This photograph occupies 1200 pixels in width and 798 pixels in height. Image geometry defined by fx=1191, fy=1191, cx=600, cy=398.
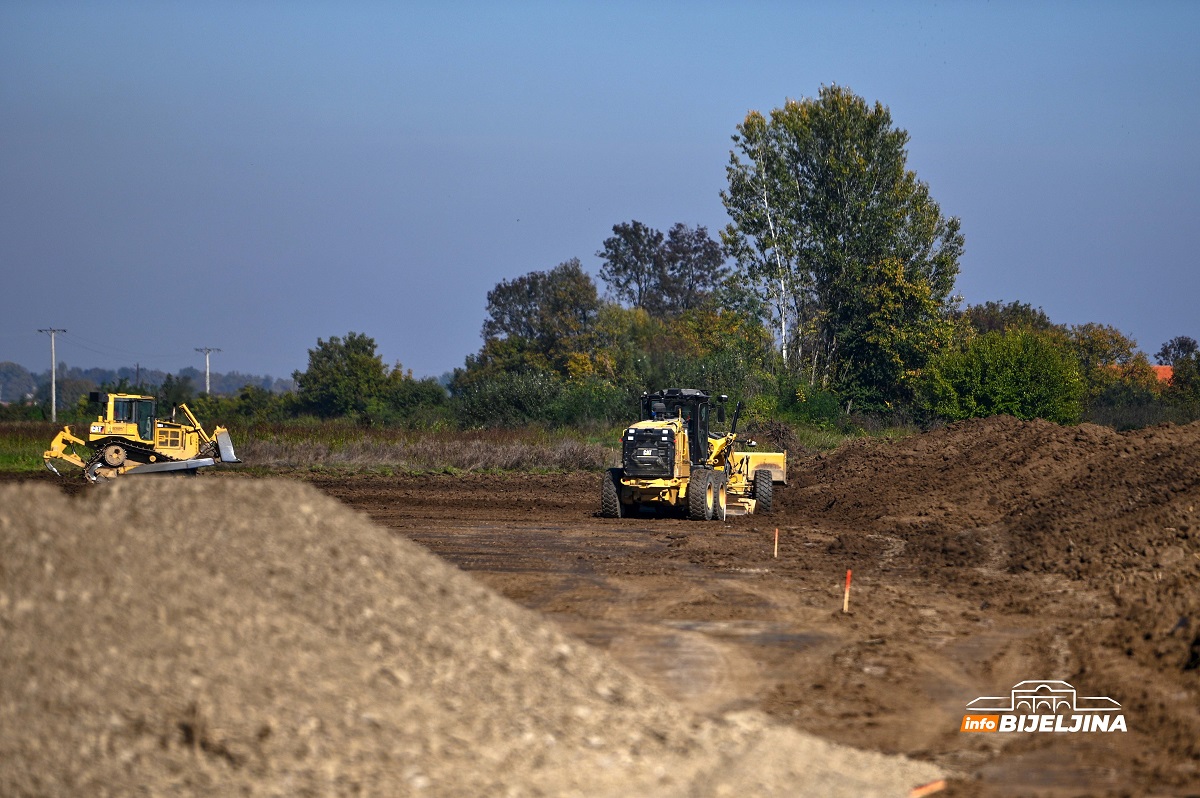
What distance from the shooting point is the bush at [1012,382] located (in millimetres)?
44312

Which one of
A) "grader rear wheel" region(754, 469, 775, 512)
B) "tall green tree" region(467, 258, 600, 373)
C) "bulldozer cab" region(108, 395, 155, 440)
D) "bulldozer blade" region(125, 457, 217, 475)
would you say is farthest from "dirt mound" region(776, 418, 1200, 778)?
"tall green tree" region(467, 258, 600, 373)

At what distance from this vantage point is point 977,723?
29.7 feet

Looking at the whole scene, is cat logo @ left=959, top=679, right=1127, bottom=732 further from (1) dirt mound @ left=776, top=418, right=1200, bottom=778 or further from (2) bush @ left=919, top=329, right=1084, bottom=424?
(2) bush @ left=919, top=329, right=1084, bottom=424

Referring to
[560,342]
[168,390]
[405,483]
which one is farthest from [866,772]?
[560,342]

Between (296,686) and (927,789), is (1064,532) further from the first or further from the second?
(296,686)

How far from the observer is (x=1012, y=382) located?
44625mm

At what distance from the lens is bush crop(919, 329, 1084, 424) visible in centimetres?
4431

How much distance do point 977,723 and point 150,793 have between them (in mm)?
5946

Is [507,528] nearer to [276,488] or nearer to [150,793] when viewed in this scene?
[276,488]

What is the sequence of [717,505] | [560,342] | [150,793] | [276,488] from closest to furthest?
[150,793] → [276,488] → [717,505] → [560,342]

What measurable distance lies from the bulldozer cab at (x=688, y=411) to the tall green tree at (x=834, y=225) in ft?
104

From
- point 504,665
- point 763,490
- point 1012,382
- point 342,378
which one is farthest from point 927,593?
point 342,378

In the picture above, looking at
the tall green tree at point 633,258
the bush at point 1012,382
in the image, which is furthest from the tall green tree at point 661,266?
the bush at point 1012,382

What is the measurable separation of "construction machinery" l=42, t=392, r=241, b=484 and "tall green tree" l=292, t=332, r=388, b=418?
42801 mm
